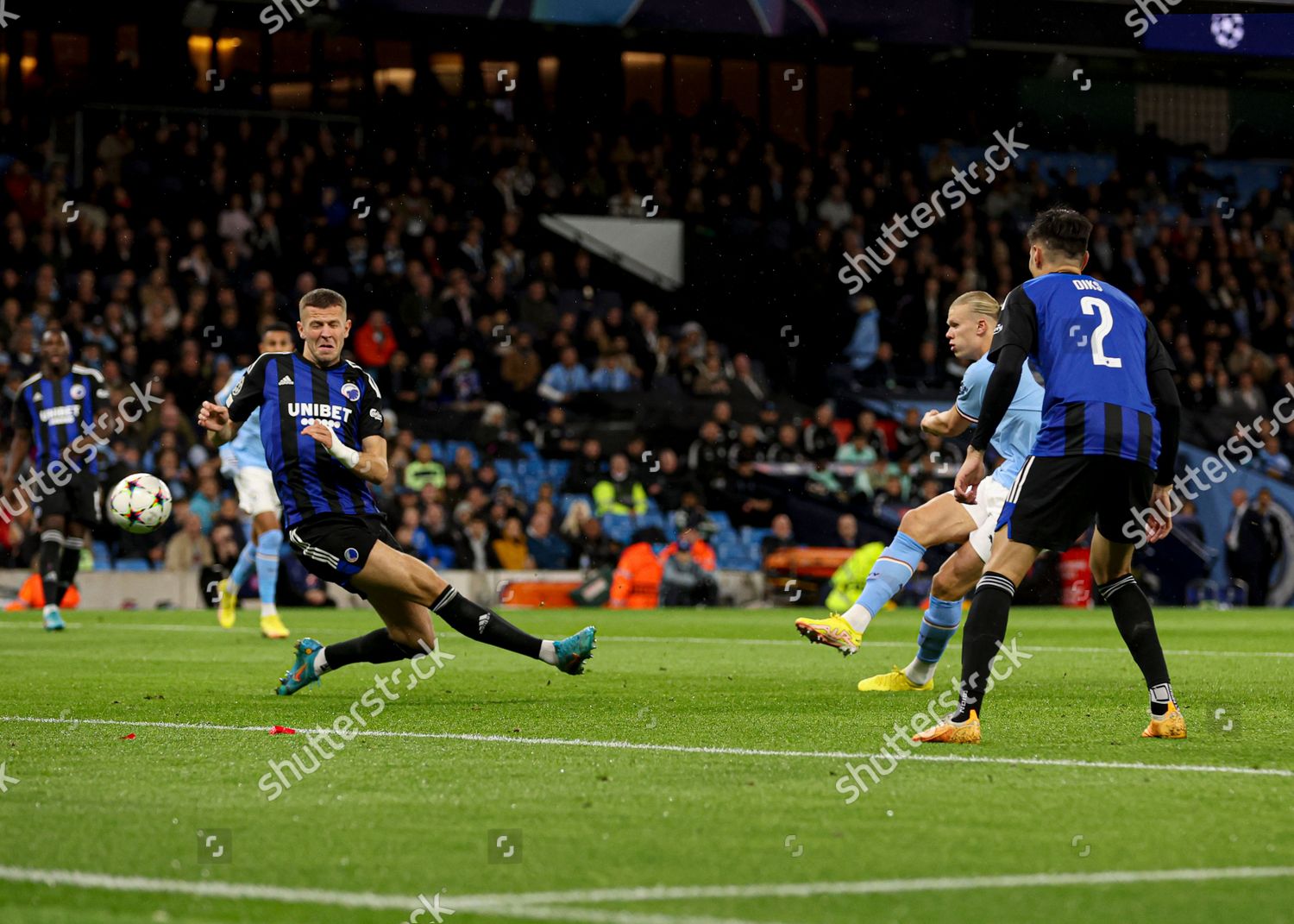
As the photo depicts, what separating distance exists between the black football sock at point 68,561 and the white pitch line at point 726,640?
425 millimetres

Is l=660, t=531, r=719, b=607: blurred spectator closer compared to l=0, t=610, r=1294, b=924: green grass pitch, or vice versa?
l=0, t=610, r=1294, b=924: green grass pitch

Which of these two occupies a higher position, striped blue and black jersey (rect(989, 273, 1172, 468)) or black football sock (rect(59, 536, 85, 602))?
striped blue and black jersey (rect(989, 273, 1172, 468))

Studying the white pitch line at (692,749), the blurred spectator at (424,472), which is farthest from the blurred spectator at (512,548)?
the white pitch line at (692,749)

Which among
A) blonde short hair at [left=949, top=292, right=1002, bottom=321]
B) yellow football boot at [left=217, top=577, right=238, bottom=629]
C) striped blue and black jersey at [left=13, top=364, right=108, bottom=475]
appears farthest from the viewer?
yellow football boot at [left=217, top=577, right=238, bottom=629]

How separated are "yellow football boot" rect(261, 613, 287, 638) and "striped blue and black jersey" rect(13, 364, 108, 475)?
6.87ft

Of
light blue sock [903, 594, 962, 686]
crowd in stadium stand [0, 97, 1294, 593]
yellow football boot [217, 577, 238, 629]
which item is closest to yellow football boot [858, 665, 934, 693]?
light blue sock [903, 594, 962, 686]

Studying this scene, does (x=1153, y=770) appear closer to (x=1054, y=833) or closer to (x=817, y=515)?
(x=1054, y=833)

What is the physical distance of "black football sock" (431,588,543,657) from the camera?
27.8ft

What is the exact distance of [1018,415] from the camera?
30.6ft

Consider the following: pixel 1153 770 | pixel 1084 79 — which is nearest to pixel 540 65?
pixel 1084 79

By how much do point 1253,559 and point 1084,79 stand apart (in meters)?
13.6

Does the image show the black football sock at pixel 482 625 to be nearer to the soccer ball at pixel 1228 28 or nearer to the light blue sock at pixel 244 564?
the light blue sock at pixel 244 564

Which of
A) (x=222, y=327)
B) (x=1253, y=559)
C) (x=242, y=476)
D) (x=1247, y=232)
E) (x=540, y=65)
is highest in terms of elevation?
(x=540, y=65)

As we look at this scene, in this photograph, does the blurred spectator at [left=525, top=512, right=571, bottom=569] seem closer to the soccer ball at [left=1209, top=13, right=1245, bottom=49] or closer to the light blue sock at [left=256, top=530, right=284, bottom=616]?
the light blue sock at [left=256, top=530, right=284, bottom=616]
